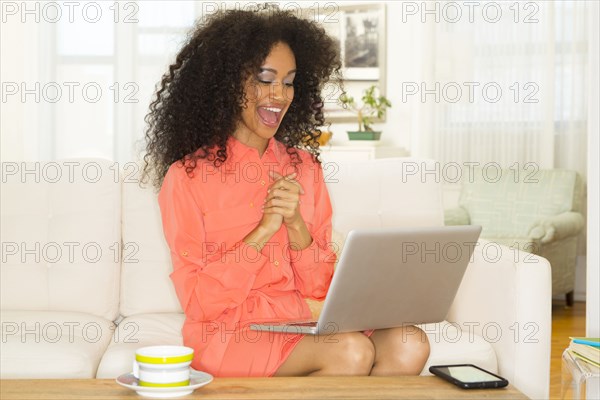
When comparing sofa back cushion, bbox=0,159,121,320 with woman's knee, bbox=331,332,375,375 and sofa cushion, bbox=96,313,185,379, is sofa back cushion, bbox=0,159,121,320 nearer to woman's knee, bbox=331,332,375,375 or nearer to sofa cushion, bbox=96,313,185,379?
sofa cushion, bbox=96,313,185,379

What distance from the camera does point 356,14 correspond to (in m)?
5.84

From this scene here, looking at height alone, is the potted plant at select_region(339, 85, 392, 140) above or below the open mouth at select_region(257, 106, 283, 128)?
above

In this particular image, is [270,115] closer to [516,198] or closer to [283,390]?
[283,390]

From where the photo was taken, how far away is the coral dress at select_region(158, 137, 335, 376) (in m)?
1.94

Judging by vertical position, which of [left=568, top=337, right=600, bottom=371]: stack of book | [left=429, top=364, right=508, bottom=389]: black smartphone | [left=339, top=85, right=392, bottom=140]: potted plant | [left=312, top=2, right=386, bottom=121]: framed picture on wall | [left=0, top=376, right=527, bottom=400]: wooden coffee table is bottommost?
[left=568, top=337, right=600, bottom=371]: stack of book

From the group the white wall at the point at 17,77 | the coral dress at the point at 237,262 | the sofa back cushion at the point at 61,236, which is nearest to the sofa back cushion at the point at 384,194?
the coral dress at the point at 237,262

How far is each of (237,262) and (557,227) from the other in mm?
3066

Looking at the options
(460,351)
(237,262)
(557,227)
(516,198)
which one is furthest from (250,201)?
(516,198)

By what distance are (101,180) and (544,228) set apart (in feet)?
9.06

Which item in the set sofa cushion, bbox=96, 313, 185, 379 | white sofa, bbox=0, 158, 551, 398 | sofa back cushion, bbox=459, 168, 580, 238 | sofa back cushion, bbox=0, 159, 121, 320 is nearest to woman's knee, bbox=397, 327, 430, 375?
white sofa, bbox=0, 158, 551, 398

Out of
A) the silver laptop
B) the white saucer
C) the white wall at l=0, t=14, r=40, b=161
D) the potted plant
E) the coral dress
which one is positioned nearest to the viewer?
the white saucer

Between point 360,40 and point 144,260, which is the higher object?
point 360,40

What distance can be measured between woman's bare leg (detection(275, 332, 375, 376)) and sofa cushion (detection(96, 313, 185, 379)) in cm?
47

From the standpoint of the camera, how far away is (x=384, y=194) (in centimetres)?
276
